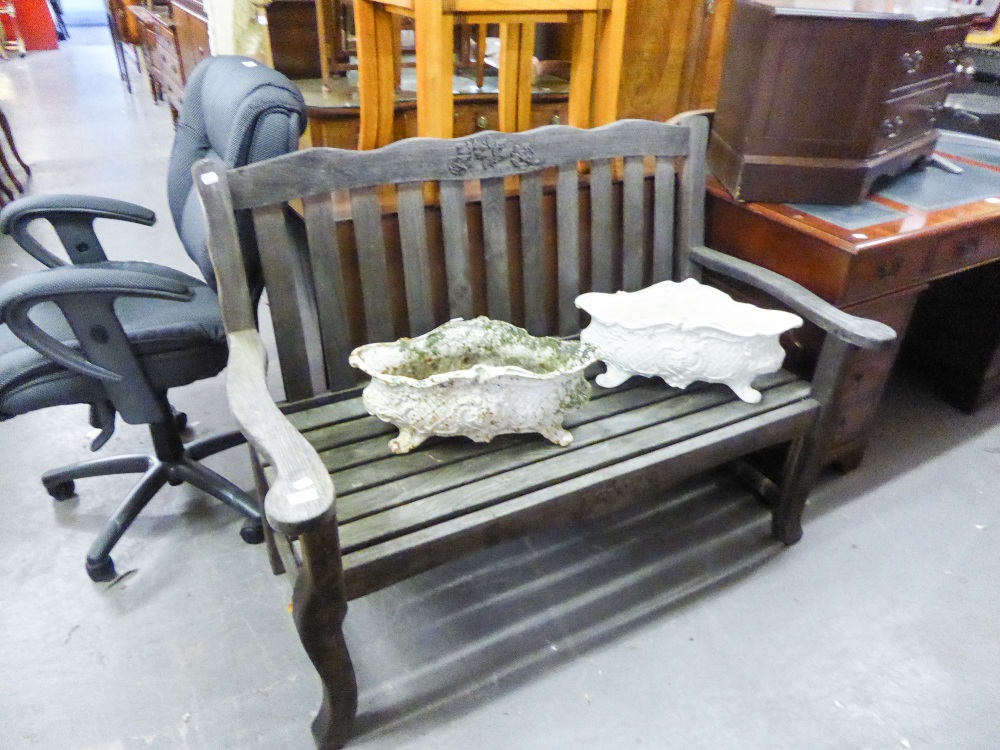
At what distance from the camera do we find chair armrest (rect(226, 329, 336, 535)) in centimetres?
93

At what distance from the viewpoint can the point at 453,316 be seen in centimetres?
→ 161

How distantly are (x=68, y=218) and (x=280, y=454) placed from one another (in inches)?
46.0

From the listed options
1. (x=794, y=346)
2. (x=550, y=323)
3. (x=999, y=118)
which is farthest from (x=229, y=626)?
(x=999, y=118)

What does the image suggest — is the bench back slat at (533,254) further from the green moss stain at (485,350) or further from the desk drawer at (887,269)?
the desk drawer at (887,269)

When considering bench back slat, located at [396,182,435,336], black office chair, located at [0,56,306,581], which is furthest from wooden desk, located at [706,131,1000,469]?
black office chair, located at [0,56,306,581]

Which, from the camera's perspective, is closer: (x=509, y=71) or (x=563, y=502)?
(x=563, y=502)

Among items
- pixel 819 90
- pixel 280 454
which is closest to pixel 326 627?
pixel 280 454

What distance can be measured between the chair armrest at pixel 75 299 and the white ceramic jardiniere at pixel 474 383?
461 mm

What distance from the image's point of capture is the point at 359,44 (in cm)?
166

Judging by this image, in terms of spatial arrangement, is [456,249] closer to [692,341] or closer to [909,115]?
[692,341]

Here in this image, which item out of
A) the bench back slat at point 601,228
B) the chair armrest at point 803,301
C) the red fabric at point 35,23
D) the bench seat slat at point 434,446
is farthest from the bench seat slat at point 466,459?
the red fabric at point 35,23

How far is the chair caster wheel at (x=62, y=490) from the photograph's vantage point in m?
1.86

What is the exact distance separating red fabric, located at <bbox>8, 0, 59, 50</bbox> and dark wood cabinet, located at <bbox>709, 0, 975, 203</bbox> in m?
9.58

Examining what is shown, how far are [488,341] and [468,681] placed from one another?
0.72 meters
